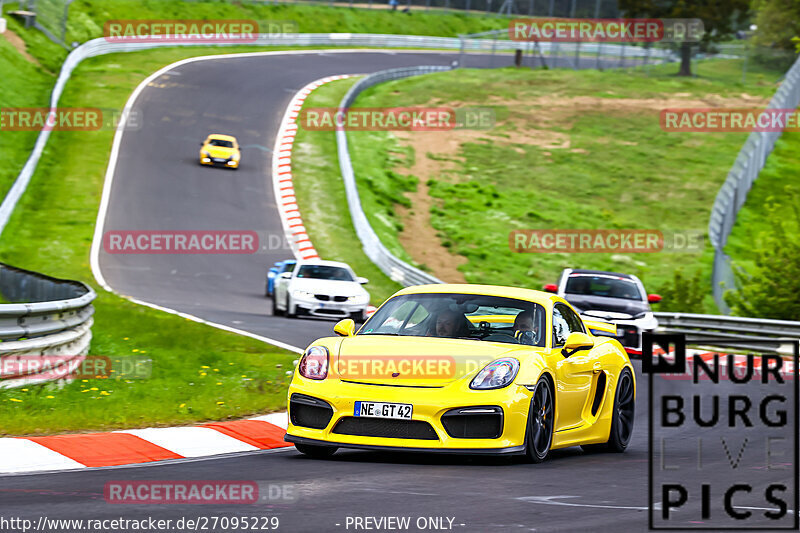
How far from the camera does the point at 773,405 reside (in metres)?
14.9

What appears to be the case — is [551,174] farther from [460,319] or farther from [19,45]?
[460,319]

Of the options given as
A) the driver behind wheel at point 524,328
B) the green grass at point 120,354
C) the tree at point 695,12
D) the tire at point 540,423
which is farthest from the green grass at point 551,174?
the tire at point 540,423

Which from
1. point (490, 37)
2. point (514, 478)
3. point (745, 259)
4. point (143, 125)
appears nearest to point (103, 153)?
point (143, 125)

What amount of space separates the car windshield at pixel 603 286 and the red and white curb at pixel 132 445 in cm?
1138

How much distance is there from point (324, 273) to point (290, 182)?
50.8ft

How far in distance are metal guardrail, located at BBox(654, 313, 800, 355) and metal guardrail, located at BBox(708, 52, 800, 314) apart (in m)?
3.90

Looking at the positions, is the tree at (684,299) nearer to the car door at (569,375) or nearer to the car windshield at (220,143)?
the car windshield at (220,143)

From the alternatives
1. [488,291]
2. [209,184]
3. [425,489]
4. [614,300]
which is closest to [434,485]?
[425,489]

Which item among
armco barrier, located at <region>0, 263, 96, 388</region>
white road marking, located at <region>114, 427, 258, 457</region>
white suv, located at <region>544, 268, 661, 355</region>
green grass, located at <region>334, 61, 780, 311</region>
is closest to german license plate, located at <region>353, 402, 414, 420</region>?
white road marking, located at <region>114, 427, 258, 457</region>

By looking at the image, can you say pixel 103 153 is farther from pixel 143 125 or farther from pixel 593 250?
pixel 593 250

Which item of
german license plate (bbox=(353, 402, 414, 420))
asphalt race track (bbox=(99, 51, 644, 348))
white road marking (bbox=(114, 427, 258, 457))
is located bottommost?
asphalt race track (bbox=(99, 51, 644, 348))

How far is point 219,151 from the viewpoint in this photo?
3922 cm

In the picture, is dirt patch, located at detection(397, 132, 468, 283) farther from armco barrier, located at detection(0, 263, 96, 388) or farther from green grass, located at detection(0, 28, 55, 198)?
armco barrier, located at detection(0, 263, 96, 388)

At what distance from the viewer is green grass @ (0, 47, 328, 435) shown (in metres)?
10.1
